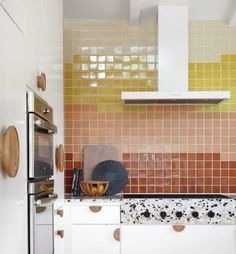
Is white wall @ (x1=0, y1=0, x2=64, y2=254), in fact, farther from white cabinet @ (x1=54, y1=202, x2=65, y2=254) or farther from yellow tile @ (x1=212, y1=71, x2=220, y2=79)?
yellow tile @ (x1=212, y1=71, x2=220, y2=79)

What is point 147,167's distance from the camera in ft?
15.3

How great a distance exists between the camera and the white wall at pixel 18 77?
1.69m

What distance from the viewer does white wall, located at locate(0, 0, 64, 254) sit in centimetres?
169

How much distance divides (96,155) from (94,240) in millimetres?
930

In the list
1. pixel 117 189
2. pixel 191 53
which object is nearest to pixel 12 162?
pixel 117 189

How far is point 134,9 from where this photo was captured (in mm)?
4207

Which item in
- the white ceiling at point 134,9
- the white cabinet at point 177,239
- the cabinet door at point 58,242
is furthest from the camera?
the white ceiling at point 134,9

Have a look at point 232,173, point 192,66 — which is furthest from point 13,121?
point 232,173

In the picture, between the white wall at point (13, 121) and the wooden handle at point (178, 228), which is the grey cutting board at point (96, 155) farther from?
the white wall at point (13, 121)

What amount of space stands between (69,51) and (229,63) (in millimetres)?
1512

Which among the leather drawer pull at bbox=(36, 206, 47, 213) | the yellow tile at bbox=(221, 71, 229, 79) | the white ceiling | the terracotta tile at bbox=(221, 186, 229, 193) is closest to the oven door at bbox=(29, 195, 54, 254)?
the leather drawer pull at bbox=(36, 206, 47, 213)

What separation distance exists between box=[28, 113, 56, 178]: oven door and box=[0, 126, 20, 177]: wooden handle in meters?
0.42

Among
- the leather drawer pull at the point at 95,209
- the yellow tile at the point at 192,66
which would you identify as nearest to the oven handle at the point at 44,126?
the leather drawer pull at the point at 95,209

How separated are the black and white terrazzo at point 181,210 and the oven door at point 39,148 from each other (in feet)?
4.04
